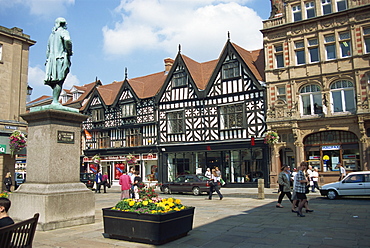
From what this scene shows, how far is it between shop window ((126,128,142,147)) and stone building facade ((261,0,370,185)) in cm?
1418

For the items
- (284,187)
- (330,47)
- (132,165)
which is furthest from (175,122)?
(284,187)

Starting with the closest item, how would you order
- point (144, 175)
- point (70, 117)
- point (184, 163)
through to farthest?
1. point (70, 117)
2. point (184, 163)
3. point (144, 175)

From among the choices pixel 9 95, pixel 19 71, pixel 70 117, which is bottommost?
pixel 70 117

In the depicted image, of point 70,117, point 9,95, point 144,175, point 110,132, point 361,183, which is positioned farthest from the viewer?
point 110,132

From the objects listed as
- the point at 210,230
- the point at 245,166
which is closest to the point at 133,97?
the point at 245,166

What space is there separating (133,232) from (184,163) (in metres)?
24.8

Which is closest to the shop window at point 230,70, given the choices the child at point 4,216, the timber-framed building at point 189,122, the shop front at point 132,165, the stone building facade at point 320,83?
the timber-framed building at point 189,122

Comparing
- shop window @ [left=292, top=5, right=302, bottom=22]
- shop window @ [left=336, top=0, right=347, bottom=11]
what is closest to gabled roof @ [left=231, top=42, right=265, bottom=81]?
shop window @ [left=292, top=5, right=302, bottom=22]

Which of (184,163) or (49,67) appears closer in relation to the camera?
(49,67)

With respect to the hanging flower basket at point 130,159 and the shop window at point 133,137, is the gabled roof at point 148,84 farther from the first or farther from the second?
the hanging flower basket at point 130,159

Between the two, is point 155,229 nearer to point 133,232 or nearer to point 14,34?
point 133,232

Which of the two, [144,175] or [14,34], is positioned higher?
[14,34]

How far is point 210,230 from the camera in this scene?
8.43m

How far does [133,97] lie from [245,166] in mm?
14247
